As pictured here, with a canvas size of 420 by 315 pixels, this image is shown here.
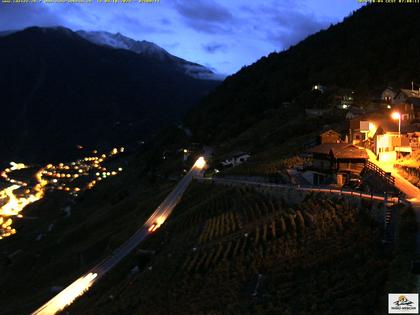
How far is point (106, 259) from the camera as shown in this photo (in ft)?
109

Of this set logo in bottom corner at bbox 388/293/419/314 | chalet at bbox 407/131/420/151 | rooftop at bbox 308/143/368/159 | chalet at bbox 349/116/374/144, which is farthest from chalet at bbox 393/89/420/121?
logo in bottom corner at bbox 388/293/419/314

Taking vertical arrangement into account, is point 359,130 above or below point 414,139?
above

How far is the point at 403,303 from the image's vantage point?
38.1 ft

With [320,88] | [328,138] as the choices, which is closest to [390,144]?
[328,138]

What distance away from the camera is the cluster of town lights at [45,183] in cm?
7934

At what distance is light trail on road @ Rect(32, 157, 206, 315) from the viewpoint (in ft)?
93.1

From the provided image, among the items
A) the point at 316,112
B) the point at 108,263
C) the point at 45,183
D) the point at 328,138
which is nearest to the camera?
the point at 108,263

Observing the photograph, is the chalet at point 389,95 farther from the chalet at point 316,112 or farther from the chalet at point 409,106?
the chalet at point 316,112

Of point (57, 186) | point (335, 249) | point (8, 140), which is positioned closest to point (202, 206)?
point (335, 249)

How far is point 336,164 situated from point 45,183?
311 feet

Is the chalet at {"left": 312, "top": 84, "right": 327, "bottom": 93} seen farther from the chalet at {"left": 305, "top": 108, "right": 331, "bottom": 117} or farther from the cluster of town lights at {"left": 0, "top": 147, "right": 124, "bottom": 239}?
the cluster of town lights at {"left": 0, "top": 147, "right": 124, "bottom": 239}

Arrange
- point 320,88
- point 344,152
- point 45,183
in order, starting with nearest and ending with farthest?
1. point 344,152
2. point 320,88
3. point 45,183

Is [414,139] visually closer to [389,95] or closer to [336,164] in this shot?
[336,164]

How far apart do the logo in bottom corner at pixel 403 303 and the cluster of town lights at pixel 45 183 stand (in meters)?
61.7
